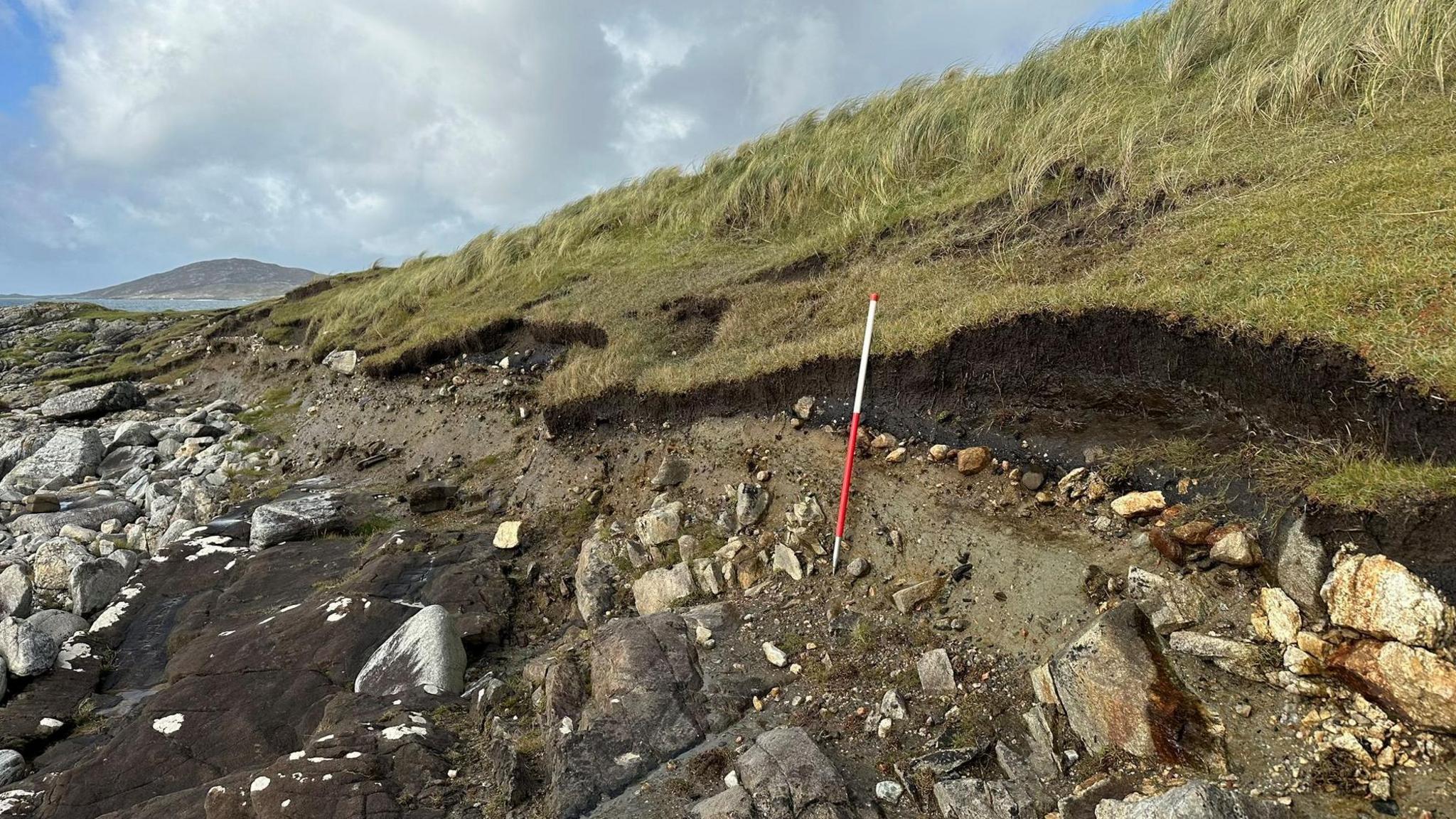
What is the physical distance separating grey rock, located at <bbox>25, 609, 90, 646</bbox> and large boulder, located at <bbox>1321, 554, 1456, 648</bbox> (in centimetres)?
1125

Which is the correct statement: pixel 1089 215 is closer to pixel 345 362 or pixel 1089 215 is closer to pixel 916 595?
pixel 916 595

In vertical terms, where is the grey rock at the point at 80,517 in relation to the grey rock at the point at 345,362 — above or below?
below

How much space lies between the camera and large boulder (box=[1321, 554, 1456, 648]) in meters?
3.29

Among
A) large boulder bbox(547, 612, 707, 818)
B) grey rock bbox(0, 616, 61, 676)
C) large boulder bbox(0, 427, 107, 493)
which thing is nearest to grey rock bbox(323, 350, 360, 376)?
large boulder bbox(0, 427, 107, 493)

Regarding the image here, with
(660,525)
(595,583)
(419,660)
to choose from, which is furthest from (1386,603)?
(419,660)

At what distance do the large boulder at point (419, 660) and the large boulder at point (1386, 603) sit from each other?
6.20m

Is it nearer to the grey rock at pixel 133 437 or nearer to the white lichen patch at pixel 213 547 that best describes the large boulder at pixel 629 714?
the white lichen patch at pixel 213 547

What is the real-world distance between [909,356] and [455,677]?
5.26 m

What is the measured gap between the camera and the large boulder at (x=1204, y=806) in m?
2.99

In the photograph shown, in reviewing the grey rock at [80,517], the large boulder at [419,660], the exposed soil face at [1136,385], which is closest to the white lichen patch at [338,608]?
the large boulder at [419,660]

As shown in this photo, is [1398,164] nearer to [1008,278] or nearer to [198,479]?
[1008,278]

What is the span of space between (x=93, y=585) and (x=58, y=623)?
0.97 metres

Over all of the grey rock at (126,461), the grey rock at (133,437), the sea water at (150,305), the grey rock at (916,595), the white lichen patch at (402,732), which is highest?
the sea water at (150,305)

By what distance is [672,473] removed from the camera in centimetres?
822
